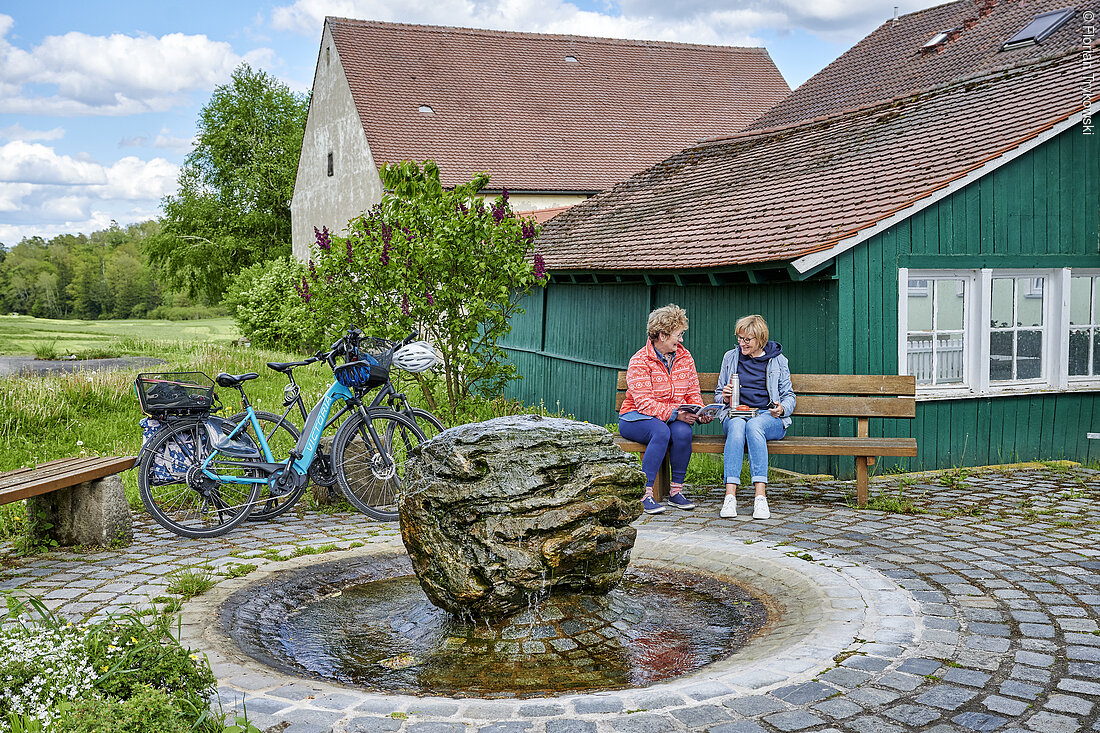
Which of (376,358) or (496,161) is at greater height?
(496,161)

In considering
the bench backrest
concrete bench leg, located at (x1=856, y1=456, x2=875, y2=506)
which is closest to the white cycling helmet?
the bench backrest

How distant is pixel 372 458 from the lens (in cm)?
781

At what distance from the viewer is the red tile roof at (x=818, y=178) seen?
9820 millimetres

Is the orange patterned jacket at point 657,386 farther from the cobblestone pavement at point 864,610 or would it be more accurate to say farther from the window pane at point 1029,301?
the window pane at point 1029,301

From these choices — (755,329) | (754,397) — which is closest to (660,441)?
(754,397)

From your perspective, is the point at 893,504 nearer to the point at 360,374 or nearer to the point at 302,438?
the point at 360,374

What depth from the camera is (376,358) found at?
7836 millimetres

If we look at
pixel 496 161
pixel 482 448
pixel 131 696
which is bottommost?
pixel 131 696

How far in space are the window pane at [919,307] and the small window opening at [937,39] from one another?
29.8 feet

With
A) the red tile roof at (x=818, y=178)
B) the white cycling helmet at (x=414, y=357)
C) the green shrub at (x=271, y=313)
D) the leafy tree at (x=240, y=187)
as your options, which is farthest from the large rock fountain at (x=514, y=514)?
the leafy tree at (x=240, y=187)

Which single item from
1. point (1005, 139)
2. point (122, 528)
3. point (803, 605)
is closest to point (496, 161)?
point (1005, 139)

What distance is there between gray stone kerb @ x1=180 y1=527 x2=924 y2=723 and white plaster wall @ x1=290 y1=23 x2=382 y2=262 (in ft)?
70.1

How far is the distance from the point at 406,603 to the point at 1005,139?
7621 mm

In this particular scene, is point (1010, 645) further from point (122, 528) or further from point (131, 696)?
point (122, 528)
